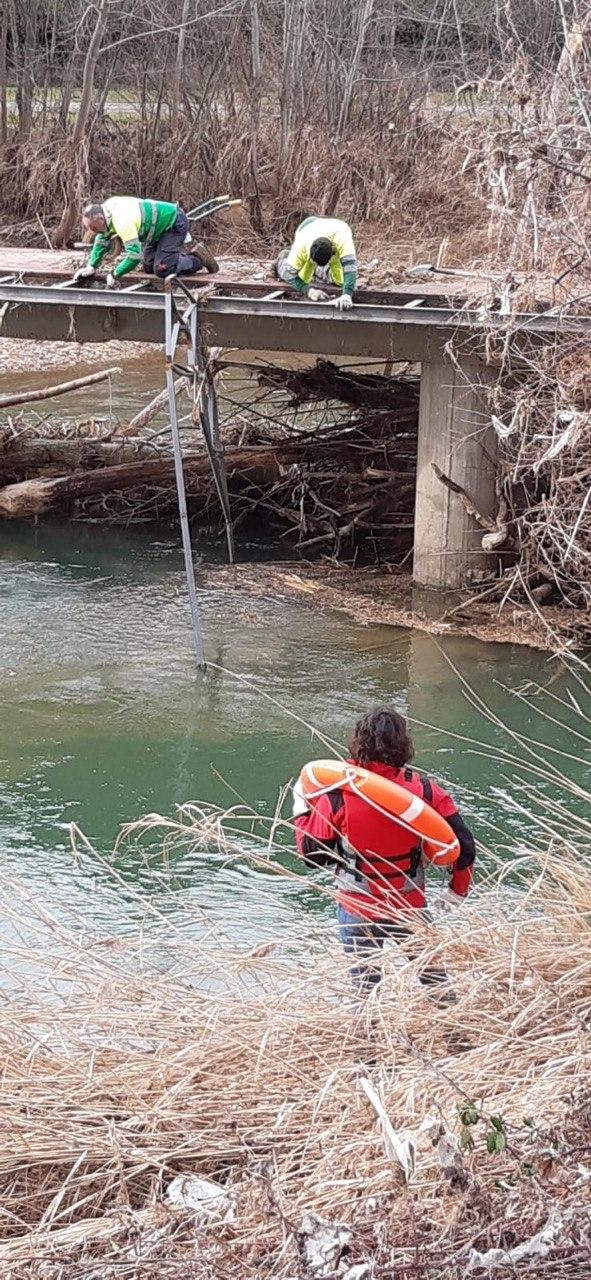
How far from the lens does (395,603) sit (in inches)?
450

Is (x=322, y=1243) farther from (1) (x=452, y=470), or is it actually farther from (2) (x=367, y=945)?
(1) (x=452, y=470)

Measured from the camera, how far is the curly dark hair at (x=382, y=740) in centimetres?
445

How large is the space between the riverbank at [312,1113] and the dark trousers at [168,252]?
8.45m

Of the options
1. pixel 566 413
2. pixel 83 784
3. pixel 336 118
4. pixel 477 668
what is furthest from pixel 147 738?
pixel 336 118

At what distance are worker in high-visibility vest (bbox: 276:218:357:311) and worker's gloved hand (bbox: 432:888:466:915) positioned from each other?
7.20 metres

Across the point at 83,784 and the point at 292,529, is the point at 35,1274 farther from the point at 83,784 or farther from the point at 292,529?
the point at 292,529

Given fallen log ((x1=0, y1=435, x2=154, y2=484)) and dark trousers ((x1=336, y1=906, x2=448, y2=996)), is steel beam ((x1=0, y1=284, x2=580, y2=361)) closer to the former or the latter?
fallen log ((x1=0, y1=435, x2=154, y2=484))

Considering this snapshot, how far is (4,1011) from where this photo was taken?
160 inches

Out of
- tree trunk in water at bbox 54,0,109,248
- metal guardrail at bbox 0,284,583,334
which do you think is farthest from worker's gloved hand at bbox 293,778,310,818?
tree trunk in water at bbox 54,0,109,248

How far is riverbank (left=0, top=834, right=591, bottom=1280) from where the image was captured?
10.0 feet

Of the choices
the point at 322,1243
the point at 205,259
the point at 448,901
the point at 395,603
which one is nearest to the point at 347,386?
the point at 205,259

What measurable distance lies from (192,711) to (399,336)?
3.45 metres

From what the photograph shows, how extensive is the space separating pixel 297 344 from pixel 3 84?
12819mm

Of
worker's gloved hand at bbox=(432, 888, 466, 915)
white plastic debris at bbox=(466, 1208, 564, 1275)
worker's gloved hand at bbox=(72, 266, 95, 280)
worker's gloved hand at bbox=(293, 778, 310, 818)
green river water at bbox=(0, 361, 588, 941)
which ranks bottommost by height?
green river water at bbox=(0, 361, 588, 941)
